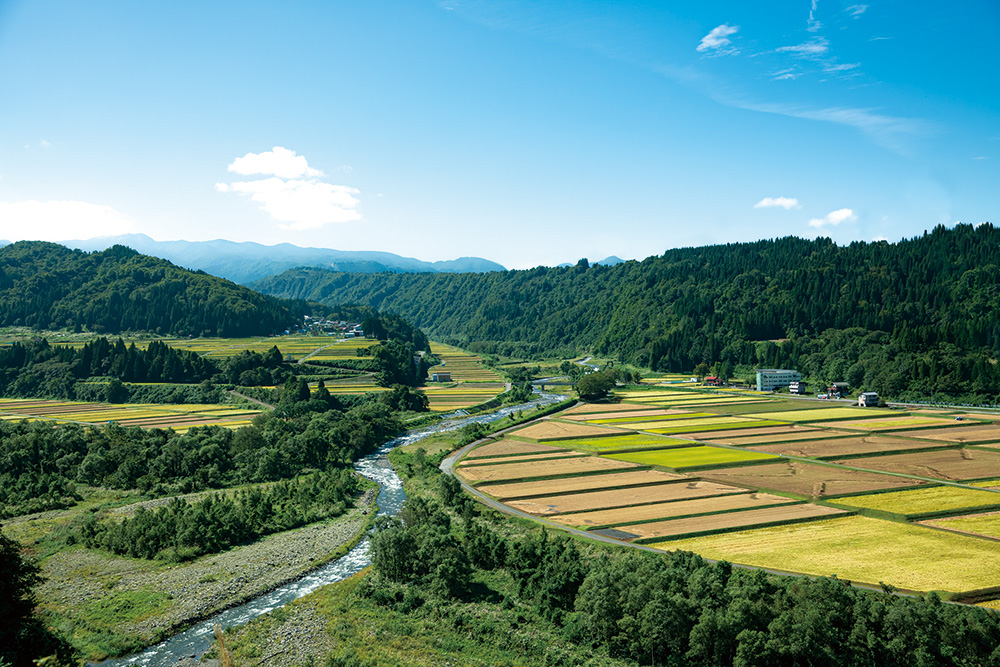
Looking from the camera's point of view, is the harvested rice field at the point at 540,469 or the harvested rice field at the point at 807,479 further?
the harvested rice field at the point at 540,469

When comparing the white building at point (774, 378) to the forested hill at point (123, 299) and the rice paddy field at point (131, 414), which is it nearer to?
the rice paddy field at point (131, 414)

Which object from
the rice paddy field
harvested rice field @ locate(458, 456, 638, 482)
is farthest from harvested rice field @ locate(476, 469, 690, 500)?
the rice paddy field

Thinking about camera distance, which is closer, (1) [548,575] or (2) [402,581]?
(1) [548,575]

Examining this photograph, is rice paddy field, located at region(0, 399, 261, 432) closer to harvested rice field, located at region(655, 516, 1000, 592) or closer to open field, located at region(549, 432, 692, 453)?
open field, located at region(549, 432, 692, 453)

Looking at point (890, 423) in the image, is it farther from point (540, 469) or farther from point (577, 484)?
point (540, 469)

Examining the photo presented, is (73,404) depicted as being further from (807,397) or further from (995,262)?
(995,262)

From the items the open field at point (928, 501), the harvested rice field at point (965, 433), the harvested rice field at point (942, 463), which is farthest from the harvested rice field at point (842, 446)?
the open field at point (928, 501)

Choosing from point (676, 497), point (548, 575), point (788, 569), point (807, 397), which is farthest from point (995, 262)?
point (548, 575)
